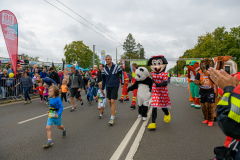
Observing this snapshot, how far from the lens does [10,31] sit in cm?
1009

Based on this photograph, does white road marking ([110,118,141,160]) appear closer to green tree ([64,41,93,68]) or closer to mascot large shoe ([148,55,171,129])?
mascot large shoe ([148,55,171,129])

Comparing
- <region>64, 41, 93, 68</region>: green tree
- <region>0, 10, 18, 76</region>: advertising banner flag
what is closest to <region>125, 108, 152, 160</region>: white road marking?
<region>0, 10, 18, 76</region>: advertising banner flag

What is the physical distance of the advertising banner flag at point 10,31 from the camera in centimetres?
973

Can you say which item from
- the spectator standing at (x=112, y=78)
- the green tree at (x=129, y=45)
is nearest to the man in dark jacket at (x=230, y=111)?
the spectator standing at (x=112, y=78)

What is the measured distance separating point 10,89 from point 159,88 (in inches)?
375

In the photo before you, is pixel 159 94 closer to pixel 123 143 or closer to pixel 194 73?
pixel 123 143

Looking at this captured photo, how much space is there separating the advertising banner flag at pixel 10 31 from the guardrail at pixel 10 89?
0.74 m

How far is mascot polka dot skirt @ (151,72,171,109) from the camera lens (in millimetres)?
4617

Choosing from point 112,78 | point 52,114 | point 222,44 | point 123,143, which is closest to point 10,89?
point 112,78

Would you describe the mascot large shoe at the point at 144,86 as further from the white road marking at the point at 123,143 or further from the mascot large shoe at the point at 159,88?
the white road marking at the point at 123,143

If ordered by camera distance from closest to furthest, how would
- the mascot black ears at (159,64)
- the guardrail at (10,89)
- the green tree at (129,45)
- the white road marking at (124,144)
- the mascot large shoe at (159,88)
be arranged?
the white road marking at (124,144), the mascot large shoe at (159,88), the mascot black ears at (159,64), the guardrail at (10,89), the green tree at (129,45)

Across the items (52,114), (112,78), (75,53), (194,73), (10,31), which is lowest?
(52,114)

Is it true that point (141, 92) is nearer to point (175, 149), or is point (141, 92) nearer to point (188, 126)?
point (188, 126)

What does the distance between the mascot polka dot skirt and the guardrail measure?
355 inches
